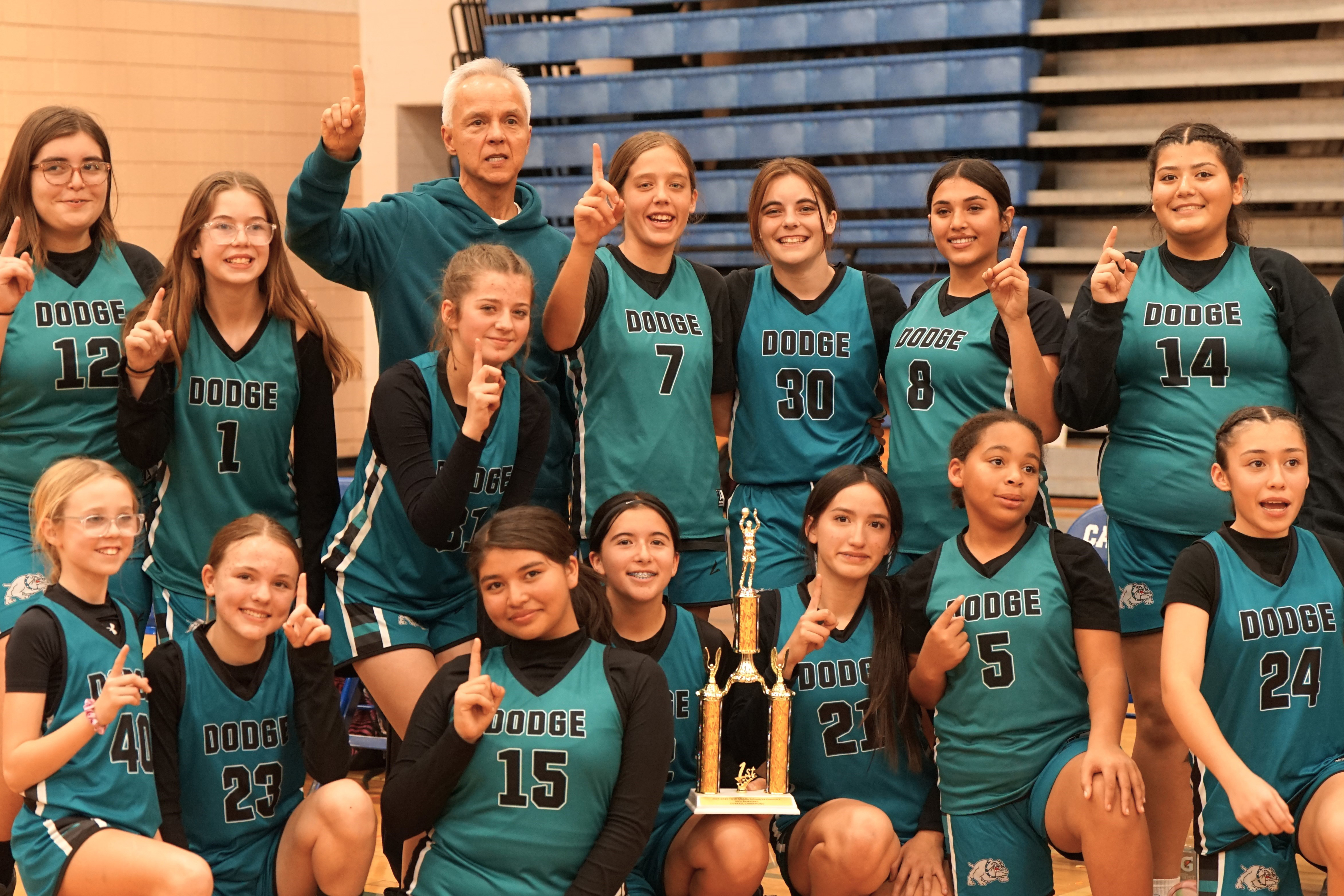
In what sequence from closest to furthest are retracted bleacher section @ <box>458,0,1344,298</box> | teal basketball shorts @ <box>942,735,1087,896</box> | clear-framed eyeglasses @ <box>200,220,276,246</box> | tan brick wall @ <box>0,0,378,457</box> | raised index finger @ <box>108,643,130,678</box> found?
raised index finger @ <box>108,643,130,678</box> < teal basketball shorts @ <box>942,735,1087,896</box> < clear-framed eyeglasses @ <box>200,220,276,246</box> < retracted bleacher section @ <box>458,0,1344,298</box> < tan brick wall @ <box>0,0,378,457</box>

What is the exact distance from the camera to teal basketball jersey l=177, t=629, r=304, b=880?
246 centimetres

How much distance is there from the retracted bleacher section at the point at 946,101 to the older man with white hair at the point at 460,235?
4.65m

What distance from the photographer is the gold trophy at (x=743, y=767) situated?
95.8 inches

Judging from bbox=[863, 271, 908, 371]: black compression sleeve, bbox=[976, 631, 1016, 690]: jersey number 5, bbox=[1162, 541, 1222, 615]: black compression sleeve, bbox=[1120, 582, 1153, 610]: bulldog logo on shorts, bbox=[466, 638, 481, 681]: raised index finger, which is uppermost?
bbox=[863, 271, 908, 371]: black compression sleeve

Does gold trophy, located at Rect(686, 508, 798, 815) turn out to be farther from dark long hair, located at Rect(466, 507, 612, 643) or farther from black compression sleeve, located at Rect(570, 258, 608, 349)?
black compression sleeve, located at Rect(570, 258, 608, 349)

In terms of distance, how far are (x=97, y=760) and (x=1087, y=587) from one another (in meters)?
1.81

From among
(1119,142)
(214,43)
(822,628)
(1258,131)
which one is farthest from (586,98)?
(822,628)

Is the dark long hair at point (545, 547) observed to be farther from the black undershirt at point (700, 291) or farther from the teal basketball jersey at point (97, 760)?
the teal basketball jersey at point (97, 760)

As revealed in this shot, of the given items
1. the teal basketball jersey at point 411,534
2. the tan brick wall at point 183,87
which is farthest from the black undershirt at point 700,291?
the tan brick wall at point 183,87

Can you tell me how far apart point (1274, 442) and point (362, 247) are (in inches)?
72.1

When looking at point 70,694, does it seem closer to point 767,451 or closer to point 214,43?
point 767,451

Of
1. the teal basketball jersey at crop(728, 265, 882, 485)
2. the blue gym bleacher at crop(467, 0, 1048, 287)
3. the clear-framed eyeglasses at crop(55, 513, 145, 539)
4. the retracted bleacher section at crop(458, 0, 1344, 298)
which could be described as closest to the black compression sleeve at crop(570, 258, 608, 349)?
the teal basketball jersey at crop(728, 265, 882, 485)

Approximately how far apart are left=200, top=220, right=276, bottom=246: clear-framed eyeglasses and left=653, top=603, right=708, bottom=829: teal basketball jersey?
1.07 metres

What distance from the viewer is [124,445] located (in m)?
2.60
